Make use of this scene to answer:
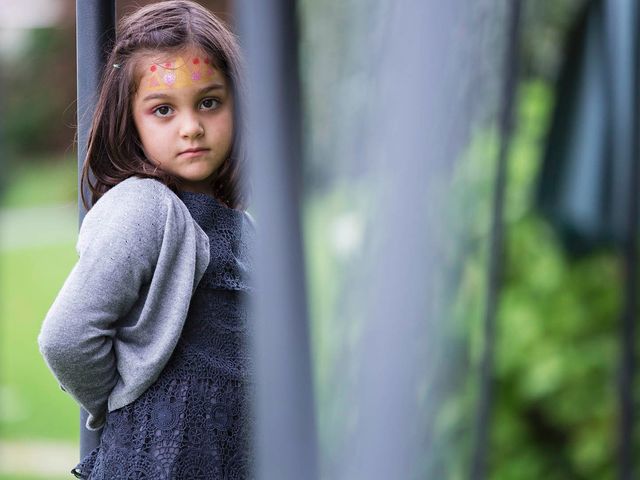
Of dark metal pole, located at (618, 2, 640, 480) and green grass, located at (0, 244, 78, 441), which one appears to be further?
green grass, located at (0, 244, 78, 441)

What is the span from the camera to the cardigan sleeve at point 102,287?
1.20 m

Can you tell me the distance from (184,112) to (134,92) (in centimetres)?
7

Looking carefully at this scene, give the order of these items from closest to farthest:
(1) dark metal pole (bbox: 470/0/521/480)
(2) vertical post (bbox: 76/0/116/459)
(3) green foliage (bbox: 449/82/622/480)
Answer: (2) vertical post (bbox: 76/0/116/459)
(1) dark metal pole (bbox: 470/0/521/480)
(3) green foliage (bbox: 449/82/622/480)

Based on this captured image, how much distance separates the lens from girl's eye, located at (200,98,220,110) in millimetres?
1289

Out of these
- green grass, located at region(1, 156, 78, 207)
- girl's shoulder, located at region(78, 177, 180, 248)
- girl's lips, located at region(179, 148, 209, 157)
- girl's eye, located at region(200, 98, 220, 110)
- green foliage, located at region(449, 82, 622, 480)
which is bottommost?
green grass, located at region(1, 156, 78, 207)

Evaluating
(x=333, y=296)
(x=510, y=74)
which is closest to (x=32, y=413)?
(x=510, y=74)

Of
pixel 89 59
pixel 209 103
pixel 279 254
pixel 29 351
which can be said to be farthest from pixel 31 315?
pixel 279 254

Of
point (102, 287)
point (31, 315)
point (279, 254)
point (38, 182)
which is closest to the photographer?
point (279, 254)

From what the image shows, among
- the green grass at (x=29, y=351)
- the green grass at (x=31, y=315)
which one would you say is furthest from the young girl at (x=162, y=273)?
the green grass at (x=29, y=351)

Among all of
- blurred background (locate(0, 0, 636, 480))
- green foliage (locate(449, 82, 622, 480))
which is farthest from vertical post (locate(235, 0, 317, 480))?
green foliage (locate(449, 82, 622, 480))

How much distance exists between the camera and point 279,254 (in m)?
0.66

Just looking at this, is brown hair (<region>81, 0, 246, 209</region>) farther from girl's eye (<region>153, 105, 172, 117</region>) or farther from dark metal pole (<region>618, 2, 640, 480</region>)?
dark metal pole (<region>618, 2, 640, 480</region>)

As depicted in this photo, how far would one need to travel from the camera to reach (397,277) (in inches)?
24.3

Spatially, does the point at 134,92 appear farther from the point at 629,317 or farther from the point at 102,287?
the point at 629,317
